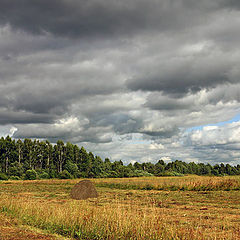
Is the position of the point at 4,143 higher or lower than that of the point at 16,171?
higher

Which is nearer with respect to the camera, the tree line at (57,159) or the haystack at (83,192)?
the haystack at (83,192)

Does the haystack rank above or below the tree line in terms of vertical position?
below

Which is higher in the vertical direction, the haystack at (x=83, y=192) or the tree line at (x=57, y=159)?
the tree line at (x=57, y=159)

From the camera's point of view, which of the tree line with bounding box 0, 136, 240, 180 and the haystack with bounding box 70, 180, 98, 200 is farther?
the tree line with bounding box 0, 136, 240, 180

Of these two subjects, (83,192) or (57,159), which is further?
(57,159)

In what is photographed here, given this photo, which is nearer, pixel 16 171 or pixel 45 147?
pixel 16 171

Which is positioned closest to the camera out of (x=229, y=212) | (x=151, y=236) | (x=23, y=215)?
(x=151, y=236)

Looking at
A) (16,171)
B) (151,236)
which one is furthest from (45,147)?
(151,236)

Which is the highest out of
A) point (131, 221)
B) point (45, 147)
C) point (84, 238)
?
point (45, 147)

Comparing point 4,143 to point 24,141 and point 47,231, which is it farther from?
point 47,231

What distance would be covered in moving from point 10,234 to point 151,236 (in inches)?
222

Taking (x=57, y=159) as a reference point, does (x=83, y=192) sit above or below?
below

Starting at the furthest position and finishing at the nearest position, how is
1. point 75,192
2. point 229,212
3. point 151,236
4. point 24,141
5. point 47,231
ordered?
point 24,141
point 75,192
point 229,212
point 47,231
point 151,236

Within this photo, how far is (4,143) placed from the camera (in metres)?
98.6
